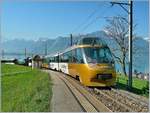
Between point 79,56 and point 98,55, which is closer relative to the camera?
point 98,55

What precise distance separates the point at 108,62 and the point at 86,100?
670 centimetres

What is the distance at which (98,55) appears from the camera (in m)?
23.5

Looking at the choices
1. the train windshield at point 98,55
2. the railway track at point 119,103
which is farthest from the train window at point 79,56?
the railway track at point 119,103

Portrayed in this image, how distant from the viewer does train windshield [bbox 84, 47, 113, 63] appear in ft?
76.3

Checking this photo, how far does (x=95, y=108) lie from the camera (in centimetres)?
1451

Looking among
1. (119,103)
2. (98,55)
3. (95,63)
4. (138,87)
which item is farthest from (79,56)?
(119,103)

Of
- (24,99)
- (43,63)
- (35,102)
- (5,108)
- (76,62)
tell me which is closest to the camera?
(5,108)

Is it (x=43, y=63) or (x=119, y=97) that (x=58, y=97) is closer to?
(x=119, y=97)

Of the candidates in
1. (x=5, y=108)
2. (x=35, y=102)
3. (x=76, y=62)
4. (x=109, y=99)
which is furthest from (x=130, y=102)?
(x=76, y=62)

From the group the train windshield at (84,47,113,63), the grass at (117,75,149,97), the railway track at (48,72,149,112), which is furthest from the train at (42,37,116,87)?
the grass at (117,75,149,97)

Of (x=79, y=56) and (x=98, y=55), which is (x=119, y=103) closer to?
(x=98, y=55)

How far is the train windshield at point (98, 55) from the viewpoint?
23.3 m

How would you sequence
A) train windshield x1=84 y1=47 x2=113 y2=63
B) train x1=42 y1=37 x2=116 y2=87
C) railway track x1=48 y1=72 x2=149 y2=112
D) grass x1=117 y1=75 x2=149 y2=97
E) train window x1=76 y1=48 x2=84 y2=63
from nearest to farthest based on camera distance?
railway track x1=48 y1=72 x2=149 y2=112, train x1=42 y1=37 x2=116 y2=87, grass x1=117 y1=75 x2=149 y2=97, train windshield x1=84 y1=47 x2=113 y2=63, train window x1=76 y1=48 x2=84 y2=63

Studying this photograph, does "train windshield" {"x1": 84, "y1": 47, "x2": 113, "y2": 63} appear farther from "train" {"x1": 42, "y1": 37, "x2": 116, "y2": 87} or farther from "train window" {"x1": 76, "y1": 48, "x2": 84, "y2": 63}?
"train window" {"x1": 76, "y1": 48, "x2": 84, "y2": 63}
